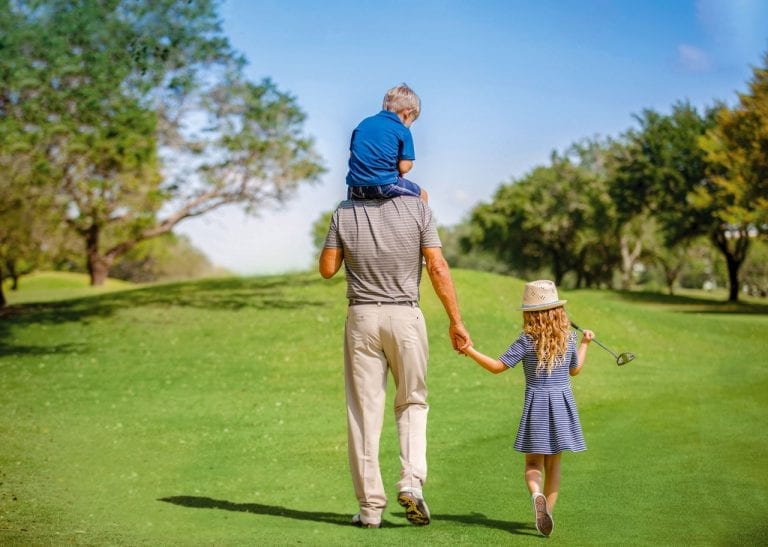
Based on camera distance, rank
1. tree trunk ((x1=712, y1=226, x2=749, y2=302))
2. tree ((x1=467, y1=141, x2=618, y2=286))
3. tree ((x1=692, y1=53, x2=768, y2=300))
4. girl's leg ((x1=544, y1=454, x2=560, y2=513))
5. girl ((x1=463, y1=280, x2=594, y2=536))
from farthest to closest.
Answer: tree ((x1=467, y1=141, x2=618, y2=286))
tree trunk ((x1=712, y1=226, x2=749, y2=302))
tree ((x1=692, y1=53, x2=768, y2=300))
girl's leg ((x1=544, y1=454, x2=560, y2=513))
girl ((x1=463, y1=280, x2=594, y2=536))

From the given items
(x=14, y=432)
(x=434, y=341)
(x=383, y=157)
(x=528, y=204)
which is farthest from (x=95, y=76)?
(x=528, y=204)

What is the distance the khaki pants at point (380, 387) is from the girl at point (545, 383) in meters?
0.45

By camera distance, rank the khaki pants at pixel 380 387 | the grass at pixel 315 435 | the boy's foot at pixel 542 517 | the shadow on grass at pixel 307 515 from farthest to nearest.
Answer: the grass at pixel 315 435 → the shadow on grass at pixel 307 515 → the khaki pants at pixel 380 387 → the boy's foot at pixel 542 517

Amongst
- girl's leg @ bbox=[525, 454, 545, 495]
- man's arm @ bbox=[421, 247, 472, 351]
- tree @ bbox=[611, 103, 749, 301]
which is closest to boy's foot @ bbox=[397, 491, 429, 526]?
girl's leg @ bbox=[525, 454, 545, 495]

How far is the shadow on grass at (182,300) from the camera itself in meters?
29.5

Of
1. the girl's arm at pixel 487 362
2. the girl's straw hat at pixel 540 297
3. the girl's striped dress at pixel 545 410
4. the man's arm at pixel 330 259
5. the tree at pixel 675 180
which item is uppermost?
the tree at pixel 675 180

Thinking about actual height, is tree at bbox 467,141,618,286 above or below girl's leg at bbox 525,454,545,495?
above

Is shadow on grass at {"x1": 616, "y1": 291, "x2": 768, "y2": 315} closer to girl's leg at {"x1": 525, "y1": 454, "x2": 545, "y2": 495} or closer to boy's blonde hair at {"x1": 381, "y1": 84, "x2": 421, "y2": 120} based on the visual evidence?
girl's leg at {"x1": 525, "y1": 454, "x2": 545, "y2": 495}

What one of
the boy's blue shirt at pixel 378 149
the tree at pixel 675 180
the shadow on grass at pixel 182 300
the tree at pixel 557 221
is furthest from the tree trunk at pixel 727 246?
the boy's blue shirt at pixel 378 149

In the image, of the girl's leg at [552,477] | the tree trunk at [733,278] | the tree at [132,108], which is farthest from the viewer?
the tree trunk at [733,278]

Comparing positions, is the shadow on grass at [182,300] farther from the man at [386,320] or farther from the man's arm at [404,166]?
the man's arm at [404,166]

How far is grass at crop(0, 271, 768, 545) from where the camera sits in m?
7.76

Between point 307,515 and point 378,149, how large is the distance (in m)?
3.22

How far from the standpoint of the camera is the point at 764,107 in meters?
38.2
